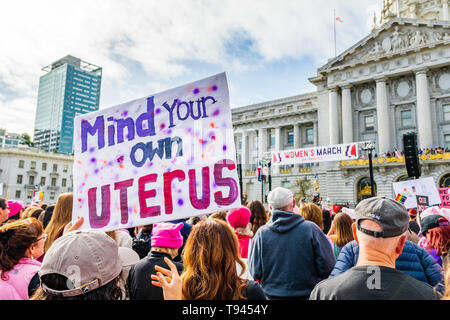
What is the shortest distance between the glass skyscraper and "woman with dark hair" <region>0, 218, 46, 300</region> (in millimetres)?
172550

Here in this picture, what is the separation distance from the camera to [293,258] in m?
3.40

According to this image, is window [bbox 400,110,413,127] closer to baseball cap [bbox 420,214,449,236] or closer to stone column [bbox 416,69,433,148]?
stone column [bbox 416,69,433,148]

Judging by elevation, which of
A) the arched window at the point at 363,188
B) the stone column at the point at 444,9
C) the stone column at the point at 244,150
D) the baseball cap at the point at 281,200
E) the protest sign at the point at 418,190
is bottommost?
the baseball cap at the point at 281,200

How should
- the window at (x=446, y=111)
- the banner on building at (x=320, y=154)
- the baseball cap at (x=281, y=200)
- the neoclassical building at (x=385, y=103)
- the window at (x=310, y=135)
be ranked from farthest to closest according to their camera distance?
the window at (x=310, y=135) → the window at (x=446, y=111) → the neoclassical building at (x=385, y=103) → the banner on building at (x=320, y=154) → the baseball cap at (x=281, y=200)

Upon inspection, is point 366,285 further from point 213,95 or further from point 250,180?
point 250,180

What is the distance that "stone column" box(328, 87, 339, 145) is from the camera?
3920 centimetres

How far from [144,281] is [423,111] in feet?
127

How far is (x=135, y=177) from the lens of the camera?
330cm

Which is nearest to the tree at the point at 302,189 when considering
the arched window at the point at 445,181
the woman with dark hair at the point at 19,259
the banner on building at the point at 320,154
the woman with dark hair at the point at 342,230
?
the arched window at the point at 445,181

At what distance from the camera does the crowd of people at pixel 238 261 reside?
72.7 inches

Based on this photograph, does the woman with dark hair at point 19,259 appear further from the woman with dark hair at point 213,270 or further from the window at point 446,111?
the window at point 446,111

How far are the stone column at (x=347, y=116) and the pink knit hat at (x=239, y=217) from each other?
36.8 meters

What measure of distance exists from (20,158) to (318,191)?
2083 inches

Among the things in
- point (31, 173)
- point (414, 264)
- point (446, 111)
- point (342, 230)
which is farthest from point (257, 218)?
point (31, 173)
